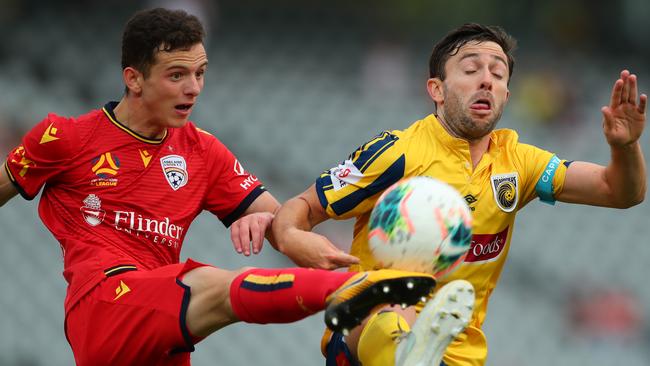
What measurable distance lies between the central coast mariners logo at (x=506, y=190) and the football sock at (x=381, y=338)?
0.79 metres

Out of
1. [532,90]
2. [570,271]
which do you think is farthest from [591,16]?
[570,271]

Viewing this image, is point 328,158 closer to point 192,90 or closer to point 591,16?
point 591,16

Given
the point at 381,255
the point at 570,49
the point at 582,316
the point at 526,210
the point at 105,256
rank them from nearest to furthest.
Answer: the point at 381,255, the point at 105,256, the point at 582,316, the point at 526,210, the point at 570,49

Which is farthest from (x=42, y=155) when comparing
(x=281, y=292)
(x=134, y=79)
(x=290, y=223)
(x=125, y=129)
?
(x=281, y=292)

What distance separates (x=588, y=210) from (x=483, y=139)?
7.64m

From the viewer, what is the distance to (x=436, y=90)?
5.22 meters

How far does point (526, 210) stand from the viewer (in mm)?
12070

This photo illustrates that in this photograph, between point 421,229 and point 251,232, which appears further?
point 251,232

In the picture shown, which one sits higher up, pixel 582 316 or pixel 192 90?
pixel 192 90

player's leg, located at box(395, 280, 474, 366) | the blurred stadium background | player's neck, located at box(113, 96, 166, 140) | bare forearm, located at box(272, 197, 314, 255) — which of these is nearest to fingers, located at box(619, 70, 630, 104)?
player's leg, located at box(395, 280, 474, 366)

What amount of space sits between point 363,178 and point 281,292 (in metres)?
0.84

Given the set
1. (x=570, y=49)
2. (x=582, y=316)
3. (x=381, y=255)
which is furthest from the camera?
(x=570, y=49)

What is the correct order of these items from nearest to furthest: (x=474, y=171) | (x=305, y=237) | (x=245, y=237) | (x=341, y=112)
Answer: (x=305, y=237)
(x=245, y=237)
(x=474, y=171)
(x=341, y=112)

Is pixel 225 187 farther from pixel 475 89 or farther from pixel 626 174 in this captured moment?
pixel 626 174
